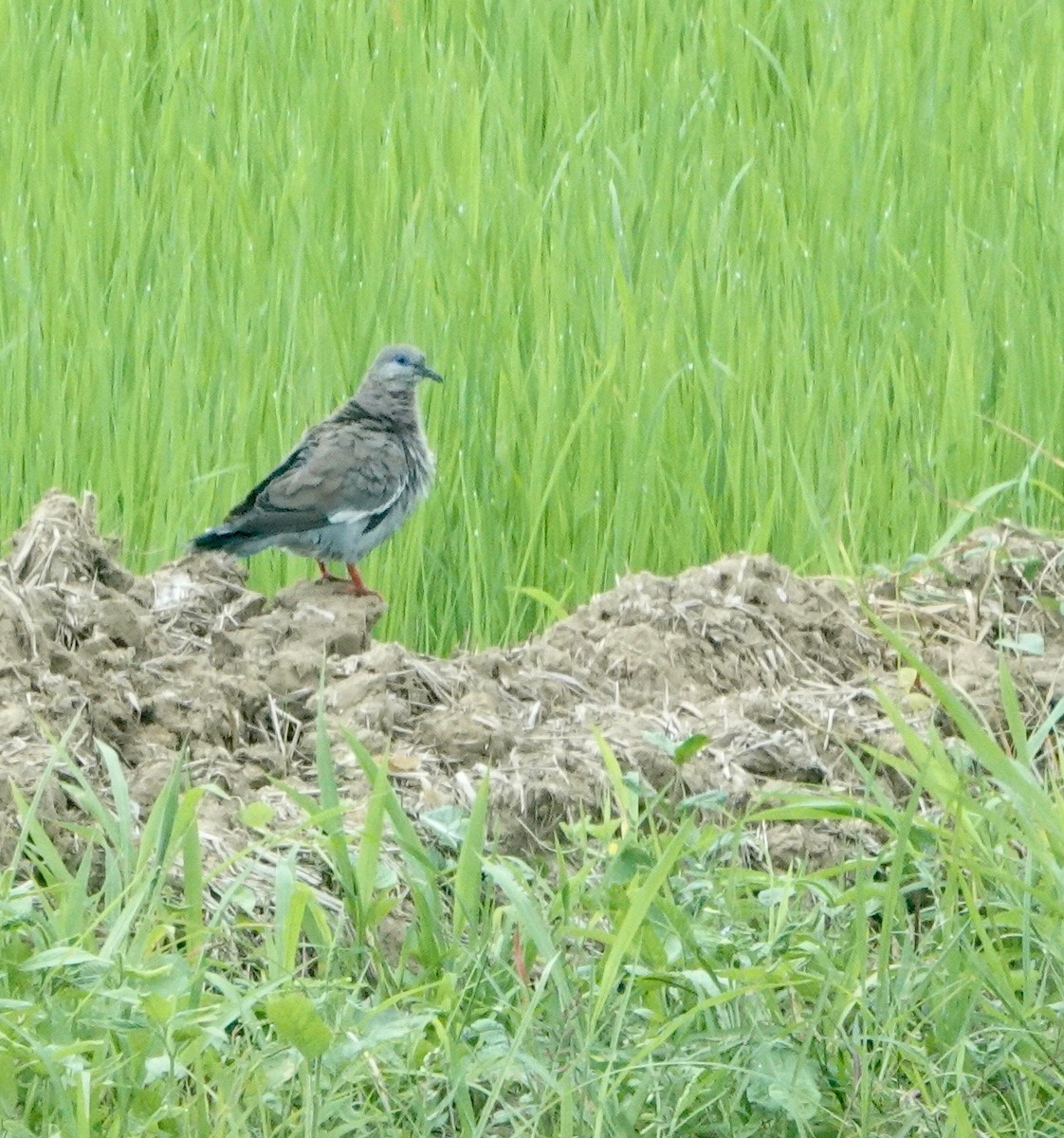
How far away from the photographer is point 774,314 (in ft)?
17.1

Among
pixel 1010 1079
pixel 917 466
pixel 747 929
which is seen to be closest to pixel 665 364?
pixel 917 466

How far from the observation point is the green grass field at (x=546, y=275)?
4.79 m

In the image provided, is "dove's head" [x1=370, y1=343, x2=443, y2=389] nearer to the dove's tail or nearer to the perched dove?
the perched dove

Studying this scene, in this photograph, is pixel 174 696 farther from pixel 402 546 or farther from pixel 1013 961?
pixel 1013 961

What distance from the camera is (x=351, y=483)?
4473mm

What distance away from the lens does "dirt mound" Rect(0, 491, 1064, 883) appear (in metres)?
3.46

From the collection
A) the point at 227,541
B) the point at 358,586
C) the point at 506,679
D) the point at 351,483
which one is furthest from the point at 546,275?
the point at 506,679

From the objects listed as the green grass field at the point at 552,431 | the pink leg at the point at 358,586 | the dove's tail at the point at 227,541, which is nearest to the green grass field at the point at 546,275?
the green grass field at the point at 552,431

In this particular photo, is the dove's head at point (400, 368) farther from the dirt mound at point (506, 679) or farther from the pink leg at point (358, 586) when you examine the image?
the dirt mound at point (506, 679)

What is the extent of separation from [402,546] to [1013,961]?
2.18m

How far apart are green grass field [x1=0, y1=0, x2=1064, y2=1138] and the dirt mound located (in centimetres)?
16

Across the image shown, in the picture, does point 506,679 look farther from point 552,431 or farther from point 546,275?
point 546,275

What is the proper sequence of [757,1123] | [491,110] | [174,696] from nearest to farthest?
1. [757,1123]
2. [174,696]
3. [491,110]

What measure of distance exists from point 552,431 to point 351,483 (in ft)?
1.86
